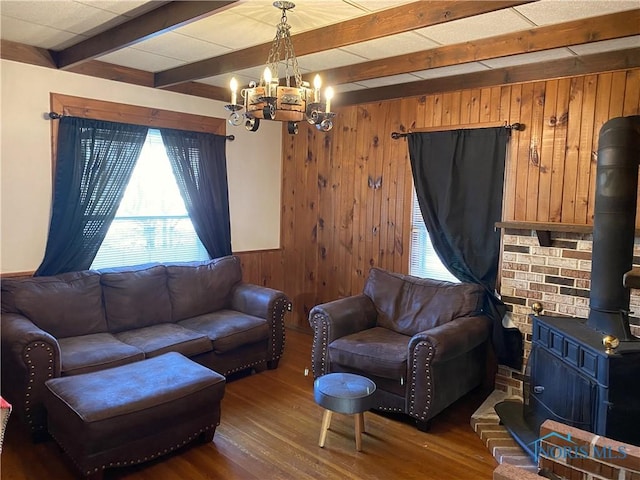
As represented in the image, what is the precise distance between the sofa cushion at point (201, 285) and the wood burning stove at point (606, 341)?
2.68 meters

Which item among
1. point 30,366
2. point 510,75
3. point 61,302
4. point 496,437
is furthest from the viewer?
point 510,75

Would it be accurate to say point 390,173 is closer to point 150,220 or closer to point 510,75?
point 510,75

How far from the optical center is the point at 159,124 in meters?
4.36

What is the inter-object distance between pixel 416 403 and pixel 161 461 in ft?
5.36

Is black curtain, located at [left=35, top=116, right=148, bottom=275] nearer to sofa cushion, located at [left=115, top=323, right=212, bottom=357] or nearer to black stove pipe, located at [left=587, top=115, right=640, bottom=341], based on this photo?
sofa cushion, located at [left=115, top=323, right=212, bottom=357]

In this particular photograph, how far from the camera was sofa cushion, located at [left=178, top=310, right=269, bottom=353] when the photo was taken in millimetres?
3760

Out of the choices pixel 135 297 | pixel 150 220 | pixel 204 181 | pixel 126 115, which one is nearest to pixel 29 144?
pixel 126 115

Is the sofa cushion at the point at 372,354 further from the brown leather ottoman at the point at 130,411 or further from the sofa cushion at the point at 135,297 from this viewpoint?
the sofa cushion at the point at 135,297

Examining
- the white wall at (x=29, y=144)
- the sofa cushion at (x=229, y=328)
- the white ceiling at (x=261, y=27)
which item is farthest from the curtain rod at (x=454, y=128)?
the white wall at (x=29, y=144)

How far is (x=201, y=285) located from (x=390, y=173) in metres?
2.06

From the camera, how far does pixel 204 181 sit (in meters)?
4.66

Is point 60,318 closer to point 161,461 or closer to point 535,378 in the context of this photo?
point 161,461

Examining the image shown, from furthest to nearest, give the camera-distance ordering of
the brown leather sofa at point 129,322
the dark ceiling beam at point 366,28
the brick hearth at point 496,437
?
the brown leather sofa at point 129,322
the brick hearth at point 496,437
the dark ceiling beam at point 366,28

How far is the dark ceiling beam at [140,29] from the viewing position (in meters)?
2.41
